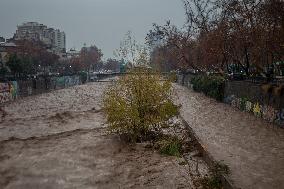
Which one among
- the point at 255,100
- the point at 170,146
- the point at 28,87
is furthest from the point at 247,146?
the point at 28,87

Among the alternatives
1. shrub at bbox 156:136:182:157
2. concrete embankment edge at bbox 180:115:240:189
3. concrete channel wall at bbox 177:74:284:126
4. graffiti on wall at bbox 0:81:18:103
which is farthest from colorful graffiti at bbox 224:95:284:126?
graffiti on wall at bbox 0:81:18:103

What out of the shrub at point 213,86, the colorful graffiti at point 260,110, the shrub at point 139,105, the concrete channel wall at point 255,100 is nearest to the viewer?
the shrub at point 139,105

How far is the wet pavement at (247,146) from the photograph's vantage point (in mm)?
10461

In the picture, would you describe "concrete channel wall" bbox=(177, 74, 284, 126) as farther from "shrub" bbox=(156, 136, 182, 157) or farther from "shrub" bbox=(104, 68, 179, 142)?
"shrub" bbox=(156, 136, 182, 157)

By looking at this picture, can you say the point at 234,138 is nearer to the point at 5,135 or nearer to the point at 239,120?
the point at 239,120

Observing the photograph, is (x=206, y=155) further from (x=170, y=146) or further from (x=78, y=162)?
(x=78, y=162)

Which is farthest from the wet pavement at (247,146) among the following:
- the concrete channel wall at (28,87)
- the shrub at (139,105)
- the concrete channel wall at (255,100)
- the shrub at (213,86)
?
the concrete channel wall at (28,87)

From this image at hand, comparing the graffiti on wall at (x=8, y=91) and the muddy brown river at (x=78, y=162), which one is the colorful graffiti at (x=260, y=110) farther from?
the graffiti on wall at (x=8, y=91)

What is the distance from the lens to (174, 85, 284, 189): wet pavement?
10461mm

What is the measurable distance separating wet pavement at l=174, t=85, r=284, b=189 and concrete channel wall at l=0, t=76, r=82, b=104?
75.1 ft

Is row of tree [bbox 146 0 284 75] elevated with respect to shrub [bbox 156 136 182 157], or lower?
elevated

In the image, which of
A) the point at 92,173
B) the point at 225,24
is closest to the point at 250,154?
the point at 92,173

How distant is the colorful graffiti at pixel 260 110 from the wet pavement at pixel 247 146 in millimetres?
389

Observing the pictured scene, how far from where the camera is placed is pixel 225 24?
3678cm
